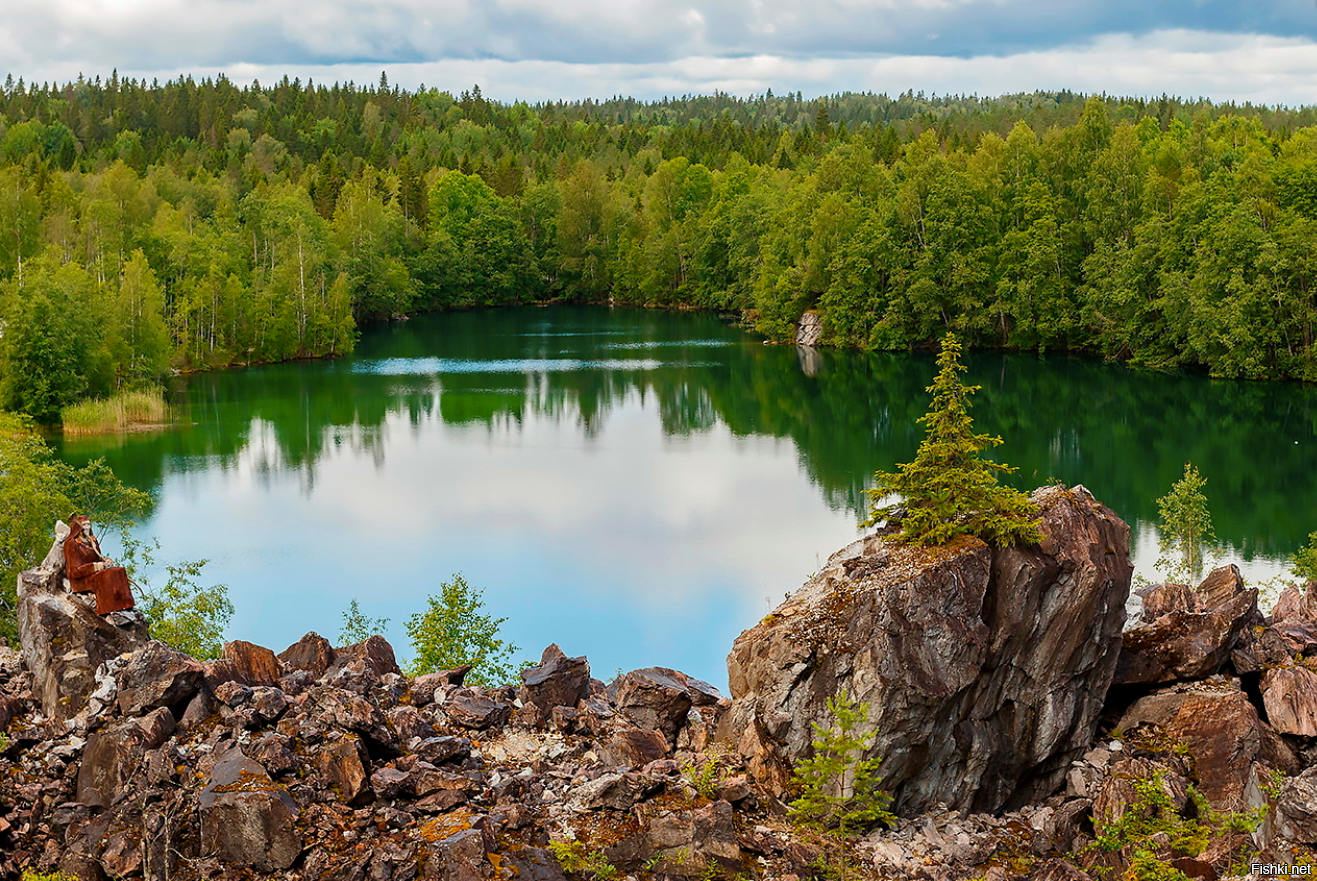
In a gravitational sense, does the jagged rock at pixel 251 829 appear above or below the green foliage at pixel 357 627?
above

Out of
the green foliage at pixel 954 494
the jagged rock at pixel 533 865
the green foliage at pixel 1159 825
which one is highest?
the green foliage at pixel 954 494

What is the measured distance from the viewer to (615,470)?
5462 centimetres

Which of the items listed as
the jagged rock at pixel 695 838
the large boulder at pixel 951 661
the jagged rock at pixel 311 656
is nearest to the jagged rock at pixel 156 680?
the jagged rock at pixel 311 656

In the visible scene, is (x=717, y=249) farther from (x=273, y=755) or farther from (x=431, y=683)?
(x=273, y=755)

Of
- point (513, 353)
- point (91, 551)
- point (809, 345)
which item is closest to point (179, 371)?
point (513, 353)

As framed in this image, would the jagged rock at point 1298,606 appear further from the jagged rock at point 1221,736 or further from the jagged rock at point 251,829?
the jagged rock at point 251,829

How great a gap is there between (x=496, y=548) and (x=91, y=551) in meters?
23.0

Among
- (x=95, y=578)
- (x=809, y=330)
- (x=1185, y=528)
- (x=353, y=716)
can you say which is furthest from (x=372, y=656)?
(x=809, y=330)

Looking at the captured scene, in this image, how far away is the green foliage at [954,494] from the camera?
18.5 metres

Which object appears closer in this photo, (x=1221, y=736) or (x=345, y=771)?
(x=345, y=771)

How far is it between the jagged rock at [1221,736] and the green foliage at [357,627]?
16.9 meters

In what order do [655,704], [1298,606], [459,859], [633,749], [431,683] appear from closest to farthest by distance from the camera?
[459,859]
[633,749]
[655,704]
[431,683]
[1298,606]

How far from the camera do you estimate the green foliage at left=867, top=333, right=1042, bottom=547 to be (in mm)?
18453

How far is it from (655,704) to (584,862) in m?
3.99
